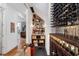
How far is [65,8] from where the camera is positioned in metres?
2.54

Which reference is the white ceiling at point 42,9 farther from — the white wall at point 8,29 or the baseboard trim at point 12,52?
the baseboard trim at point 12,52

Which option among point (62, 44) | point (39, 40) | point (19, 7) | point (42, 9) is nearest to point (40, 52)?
point (39, 40)

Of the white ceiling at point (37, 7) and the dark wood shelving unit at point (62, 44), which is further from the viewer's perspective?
the white ceiling at point (37, 7)

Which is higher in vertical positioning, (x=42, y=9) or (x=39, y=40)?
(x=42, y=9)

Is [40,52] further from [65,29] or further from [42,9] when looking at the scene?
[42,9]

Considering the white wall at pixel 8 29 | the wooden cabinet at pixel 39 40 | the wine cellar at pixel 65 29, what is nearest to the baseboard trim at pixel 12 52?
the white wall at pixel 8 29

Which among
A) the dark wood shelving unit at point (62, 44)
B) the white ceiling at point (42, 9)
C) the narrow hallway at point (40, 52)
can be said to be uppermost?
the white ceiling at point (42, 9)

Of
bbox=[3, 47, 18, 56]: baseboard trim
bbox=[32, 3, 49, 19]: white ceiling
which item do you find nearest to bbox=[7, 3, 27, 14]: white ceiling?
bbox=[32, 3, 49, 19]: white ceiling

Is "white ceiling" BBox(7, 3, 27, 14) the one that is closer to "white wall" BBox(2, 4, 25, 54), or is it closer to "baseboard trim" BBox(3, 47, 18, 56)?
"white wall" BBox(2, 4, 25, 54)

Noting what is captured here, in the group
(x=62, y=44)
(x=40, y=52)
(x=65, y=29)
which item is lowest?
(x=40, y=52)

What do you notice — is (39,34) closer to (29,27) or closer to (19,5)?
(29,27)

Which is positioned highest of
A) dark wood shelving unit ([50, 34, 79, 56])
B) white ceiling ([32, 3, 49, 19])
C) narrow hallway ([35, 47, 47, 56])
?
white ceiling ([32, 3, 49, 19])

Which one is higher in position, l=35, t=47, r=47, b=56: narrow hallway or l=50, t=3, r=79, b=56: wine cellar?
l=50, t=3, r=79, b=56: wine cellar

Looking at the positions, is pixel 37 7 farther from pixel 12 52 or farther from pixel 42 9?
pixel 12 52
